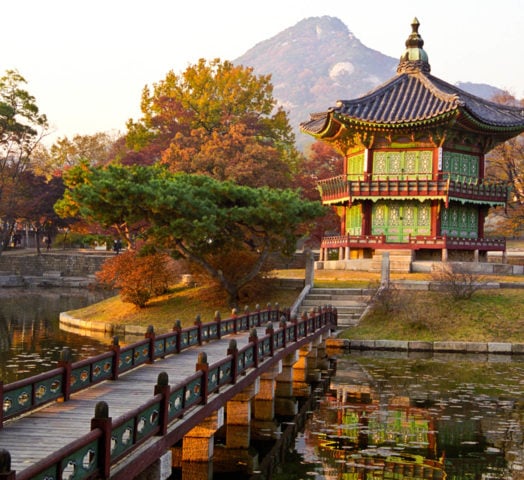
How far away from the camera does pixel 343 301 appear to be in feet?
115

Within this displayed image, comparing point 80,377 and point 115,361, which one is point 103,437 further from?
point 115,361

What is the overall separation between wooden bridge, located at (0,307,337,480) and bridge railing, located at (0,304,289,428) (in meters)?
0.02

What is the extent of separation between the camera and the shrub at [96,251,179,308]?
3706 cm

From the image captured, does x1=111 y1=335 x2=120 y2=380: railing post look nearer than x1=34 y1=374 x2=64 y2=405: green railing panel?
No

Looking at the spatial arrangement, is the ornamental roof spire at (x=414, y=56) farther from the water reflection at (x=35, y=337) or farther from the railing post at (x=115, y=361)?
the railing post at (x=115, y=361)

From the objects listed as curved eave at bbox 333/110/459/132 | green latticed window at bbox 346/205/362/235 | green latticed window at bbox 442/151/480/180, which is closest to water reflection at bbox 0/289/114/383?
green latticed window at bbox 346/205/362/235

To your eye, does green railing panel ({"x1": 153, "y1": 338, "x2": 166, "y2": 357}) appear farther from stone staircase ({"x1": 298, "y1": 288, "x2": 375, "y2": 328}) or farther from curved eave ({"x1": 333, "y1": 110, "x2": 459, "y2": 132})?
curved eave ({"x1": 333, "y1": 110, "x2": 459, "y2": 132})

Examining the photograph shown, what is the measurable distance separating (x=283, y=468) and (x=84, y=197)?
68.6 ft

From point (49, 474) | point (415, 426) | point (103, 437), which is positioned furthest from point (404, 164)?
point (49, 474)

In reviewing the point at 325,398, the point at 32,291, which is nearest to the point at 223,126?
the point at 32,291

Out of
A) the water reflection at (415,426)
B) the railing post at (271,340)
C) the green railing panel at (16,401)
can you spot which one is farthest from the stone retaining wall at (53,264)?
the green railing panel at (16,401)

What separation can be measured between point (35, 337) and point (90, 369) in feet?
69.2

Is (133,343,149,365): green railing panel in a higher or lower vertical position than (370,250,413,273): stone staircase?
lower

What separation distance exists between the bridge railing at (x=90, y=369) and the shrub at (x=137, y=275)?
15.3 m
